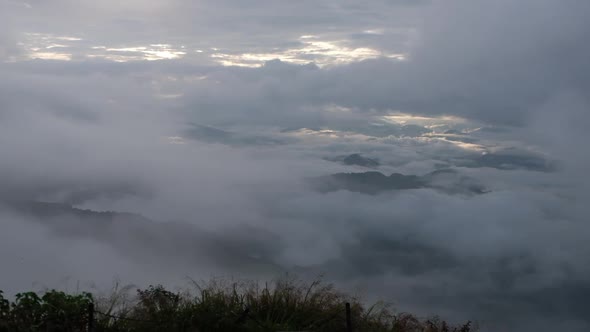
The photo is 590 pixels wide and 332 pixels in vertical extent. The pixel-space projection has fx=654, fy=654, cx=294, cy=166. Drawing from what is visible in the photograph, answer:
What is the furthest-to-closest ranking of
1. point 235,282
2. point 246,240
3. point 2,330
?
point 246,240
point 235,282
point 2,330

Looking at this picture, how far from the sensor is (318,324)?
11391 mm

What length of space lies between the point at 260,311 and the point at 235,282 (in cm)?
79

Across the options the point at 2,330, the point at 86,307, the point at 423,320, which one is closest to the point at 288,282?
the point at 423,320

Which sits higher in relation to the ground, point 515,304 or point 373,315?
point 515,304

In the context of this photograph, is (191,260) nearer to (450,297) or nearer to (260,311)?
(450,297)

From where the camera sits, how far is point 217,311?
11078 millimetres

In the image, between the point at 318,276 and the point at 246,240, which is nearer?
the point at 318,276

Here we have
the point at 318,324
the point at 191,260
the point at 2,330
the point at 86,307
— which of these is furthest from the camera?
the point at 191,260

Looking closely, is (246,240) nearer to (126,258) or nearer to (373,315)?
(126,258)

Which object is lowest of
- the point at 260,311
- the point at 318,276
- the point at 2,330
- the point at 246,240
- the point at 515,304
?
the point at 2,330

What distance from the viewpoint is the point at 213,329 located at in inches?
425

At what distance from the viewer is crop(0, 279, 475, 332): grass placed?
10.2 meters

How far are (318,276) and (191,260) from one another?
469ft

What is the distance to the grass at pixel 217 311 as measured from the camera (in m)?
10.2
